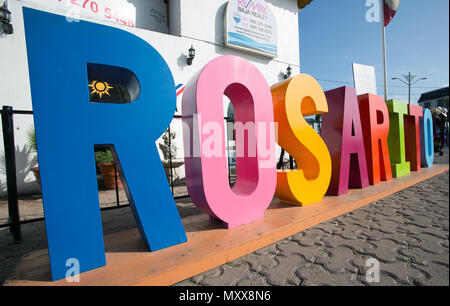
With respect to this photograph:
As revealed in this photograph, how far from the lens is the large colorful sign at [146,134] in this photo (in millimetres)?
1392

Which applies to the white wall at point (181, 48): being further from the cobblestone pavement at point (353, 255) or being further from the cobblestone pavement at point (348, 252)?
the cobblestone pavement at point (353, 255)

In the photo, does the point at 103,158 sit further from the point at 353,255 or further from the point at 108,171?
the point at 353,255

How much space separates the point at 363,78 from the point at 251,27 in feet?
13.8

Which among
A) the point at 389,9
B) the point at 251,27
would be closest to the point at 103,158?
the point at 251,27

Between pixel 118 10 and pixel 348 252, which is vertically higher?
pixel 118 10

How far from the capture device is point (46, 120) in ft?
4.51

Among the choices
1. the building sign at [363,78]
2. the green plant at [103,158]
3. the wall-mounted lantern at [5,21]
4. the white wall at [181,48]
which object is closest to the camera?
the wall-mounted lantern at [5,21]

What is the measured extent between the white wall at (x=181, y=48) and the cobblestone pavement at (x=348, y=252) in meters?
3.31

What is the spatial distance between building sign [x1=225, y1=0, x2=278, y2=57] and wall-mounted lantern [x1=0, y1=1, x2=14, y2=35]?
17.3ft

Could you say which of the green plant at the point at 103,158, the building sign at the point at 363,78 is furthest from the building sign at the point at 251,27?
the green plant at the point at 103,158

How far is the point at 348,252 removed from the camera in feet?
5.89

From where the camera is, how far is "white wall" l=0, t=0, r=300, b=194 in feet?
15.3
